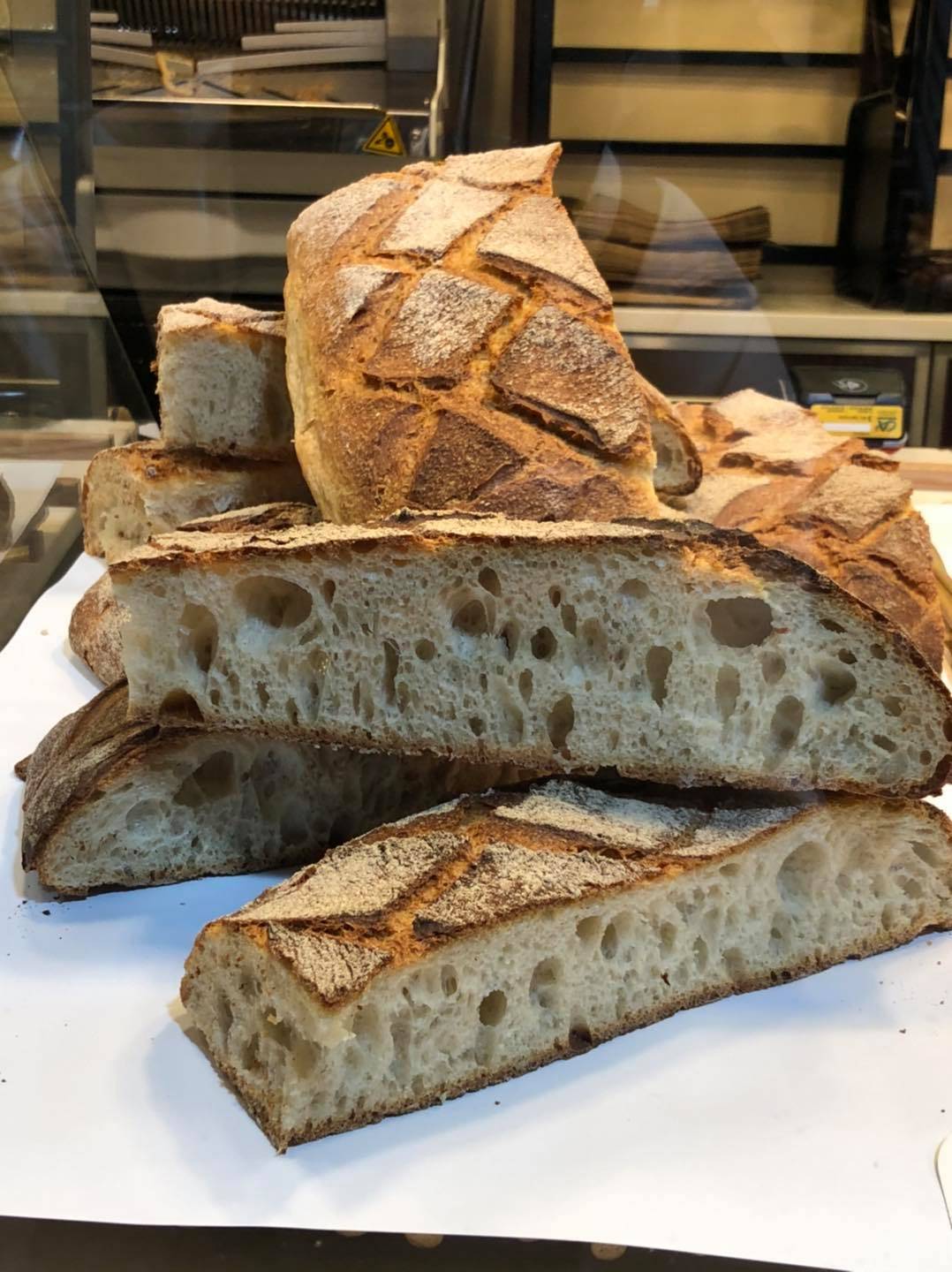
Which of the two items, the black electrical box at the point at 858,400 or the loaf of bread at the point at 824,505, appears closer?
the loaf of bread at the point at 824,505

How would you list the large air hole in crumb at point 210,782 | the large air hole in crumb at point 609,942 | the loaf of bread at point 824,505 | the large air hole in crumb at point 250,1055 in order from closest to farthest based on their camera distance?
the large air hole in crumb at point 250,1055 → the large air hole in crumb at point 609,942 → the large air hole in crumb at point 210,782 → the loaf of bread at point 824,505

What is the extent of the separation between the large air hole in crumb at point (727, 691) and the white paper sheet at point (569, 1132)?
0.88 feet

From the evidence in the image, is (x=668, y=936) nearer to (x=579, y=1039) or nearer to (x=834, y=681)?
(x=579, y=1039)

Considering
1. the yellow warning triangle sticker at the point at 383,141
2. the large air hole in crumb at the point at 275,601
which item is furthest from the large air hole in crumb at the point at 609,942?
the yellow warning triangle sticker at the point at 383,141

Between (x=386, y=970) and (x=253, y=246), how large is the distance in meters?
1.70

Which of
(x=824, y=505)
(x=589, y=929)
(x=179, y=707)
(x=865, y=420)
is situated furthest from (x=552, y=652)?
(x=865, y=420)

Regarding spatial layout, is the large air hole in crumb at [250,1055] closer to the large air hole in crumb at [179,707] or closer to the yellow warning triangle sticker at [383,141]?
the large air hole in crumb at [179,707]

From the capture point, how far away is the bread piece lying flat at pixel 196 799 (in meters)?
1.30

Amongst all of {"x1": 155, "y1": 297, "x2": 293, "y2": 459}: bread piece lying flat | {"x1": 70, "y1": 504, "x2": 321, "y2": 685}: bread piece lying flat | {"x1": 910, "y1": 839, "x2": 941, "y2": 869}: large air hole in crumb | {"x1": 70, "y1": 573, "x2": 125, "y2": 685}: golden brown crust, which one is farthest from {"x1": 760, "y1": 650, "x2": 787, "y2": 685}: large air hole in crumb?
{"x1": 155, "y1": 297, "x2": 293, "y2": 459}: bread piece lying flat

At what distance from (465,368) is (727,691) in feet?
2.04

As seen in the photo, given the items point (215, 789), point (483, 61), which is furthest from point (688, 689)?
point (483, 61)

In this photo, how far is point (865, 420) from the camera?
2.28 metres

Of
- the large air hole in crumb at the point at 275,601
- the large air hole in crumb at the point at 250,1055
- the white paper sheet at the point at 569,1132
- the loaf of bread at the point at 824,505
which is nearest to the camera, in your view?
the white paper sheet at the point at 569,1132

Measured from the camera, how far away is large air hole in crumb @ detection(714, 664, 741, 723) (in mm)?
1188
